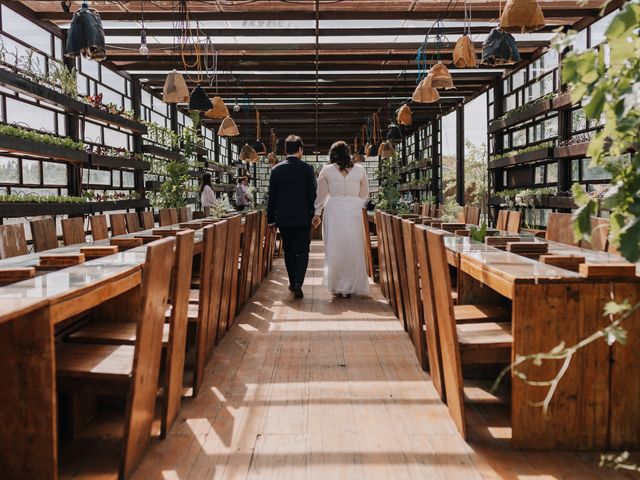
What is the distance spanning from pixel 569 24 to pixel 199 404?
24.5 ft

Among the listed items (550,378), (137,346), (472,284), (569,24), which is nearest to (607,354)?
(550,378)

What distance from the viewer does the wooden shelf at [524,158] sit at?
29.8 ft

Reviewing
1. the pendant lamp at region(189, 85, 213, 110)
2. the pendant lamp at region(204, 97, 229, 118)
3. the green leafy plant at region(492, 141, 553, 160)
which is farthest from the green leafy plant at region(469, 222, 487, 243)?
the green leafy plant at region(492, 141, 553, 160)

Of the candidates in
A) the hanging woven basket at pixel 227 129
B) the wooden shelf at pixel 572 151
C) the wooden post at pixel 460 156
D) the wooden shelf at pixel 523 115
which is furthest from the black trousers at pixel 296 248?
the wooden post at pixel 460 156

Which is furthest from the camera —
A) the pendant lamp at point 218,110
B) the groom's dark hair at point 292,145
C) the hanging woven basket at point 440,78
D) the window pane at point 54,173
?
the window pane at point 54,173

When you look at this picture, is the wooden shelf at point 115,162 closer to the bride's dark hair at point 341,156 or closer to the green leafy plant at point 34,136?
the green leafy plant at point 34,136

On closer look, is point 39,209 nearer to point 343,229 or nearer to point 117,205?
point 117,205

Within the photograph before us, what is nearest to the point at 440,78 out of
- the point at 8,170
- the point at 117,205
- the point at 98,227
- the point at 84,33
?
the point at 84,33

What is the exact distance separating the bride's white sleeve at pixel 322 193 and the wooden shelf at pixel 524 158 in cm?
392

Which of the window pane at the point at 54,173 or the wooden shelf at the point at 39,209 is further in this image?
the window pane at the point at 54,173

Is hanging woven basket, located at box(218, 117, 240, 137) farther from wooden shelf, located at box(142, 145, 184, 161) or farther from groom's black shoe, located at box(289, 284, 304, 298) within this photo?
wooden shelf, located at box(142, 145, 184, 161)

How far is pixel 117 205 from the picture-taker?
8.91m

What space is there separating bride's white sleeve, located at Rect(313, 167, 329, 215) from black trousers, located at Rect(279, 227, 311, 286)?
27 cm

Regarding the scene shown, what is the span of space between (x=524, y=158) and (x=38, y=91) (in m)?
6.89
